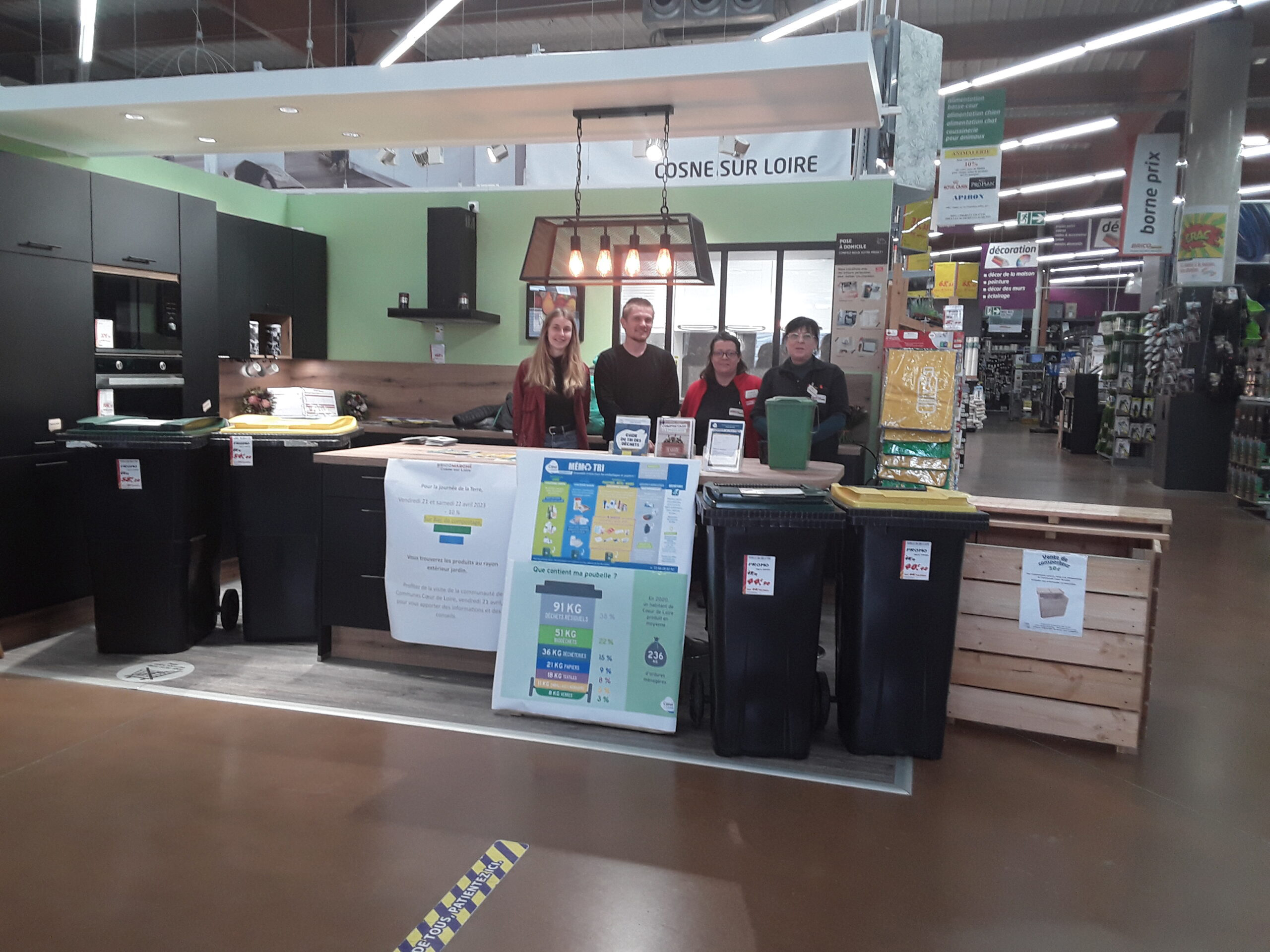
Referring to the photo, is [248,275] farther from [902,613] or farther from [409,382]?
[902,613]

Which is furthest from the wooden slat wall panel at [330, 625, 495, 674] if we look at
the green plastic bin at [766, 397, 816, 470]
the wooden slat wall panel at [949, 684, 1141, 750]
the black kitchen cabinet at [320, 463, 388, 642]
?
the wooden slat wall panel at [949, 684, 1141, 750]

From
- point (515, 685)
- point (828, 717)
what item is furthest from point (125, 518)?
point (828, 717)

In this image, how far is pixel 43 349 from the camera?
4344 millimetres

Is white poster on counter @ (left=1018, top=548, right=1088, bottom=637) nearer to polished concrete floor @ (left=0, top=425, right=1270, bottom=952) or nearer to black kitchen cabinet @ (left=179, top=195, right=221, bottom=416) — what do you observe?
polished concrete floor @ (left=0, top=425, right=1270, bottom=952)

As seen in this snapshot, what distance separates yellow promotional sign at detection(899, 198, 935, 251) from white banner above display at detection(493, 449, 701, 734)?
3966mm

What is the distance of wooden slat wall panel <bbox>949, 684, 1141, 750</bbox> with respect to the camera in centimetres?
318

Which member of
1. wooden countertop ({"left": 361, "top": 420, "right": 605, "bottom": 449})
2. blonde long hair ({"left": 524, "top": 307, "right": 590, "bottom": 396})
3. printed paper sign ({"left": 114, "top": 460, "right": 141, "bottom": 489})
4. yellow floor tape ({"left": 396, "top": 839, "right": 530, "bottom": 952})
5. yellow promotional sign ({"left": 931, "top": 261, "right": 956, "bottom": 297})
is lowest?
yellow floor tape ({"left": 396, "top": 839, "right": 530, "bottom": 952})

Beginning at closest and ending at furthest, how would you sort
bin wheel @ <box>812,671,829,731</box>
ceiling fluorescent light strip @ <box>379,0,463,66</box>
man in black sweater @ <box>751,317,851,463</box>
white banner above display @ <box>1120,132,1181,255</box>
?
bin wheel @ <box>812,671,829,731</box>, man in black sweater @ <box>751,317,851,463</box>, ceiling fluorescent light strip @ <box>379,0,463,66</box>, white banner above display @ <box>1120,132,1181,255</box>

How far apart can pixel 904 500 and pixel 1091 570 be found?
74 cm

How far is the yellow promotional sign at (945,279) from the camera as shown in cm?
1192

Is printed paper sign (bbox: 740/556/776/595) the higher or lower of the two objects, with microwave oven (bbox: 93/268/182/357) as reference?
lower

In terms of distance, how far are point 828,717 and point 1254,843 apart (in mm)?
1387

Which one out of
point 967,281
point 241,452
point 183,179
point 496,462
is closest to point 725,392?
point 496,462

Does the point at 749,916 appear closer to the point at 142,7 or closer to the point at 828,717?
the point at 828,717
